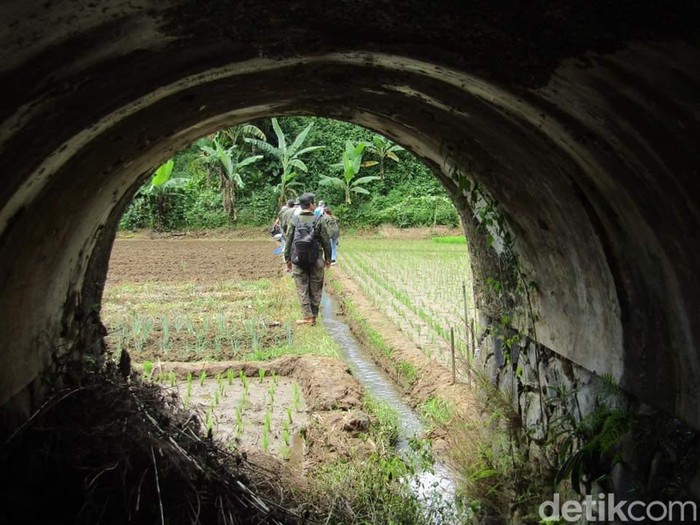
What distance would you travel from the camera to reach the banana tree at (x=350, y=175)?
2603cm

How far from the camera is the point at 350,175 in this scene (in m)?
26.5

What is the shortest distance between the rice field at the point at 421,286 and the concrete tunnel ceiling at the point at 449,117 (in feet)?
8.17

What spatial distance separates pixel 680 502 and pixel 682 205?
125 centimetres

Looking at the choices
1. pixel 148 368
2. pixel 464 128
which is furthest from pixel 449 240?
pixel 464 128

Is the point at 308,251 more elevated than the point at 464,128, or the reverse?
the point at 464,128

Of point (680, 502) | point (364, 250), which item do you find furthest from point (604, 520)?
point (364, 250)

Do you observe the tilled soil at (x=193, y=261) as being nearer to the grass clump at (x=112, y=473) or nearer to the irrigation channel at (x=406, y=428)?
the irrigation channel at (x=406, y=428)

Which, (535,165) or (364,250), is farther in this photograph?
(364,250)

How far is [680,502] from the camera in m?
2.88

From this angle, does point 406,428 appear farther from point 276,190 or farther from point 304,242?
point 276,190

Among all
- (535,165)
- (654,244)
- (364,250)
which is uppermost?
(535,165)

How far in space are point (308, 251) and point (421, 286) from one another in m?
4.29

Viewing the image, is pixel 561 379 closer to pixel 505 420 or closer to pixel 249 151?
pixel 505 420

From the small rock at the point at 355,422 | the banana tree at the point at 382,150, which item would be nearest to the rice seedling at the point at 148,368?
the small rock at the point at 355,422
